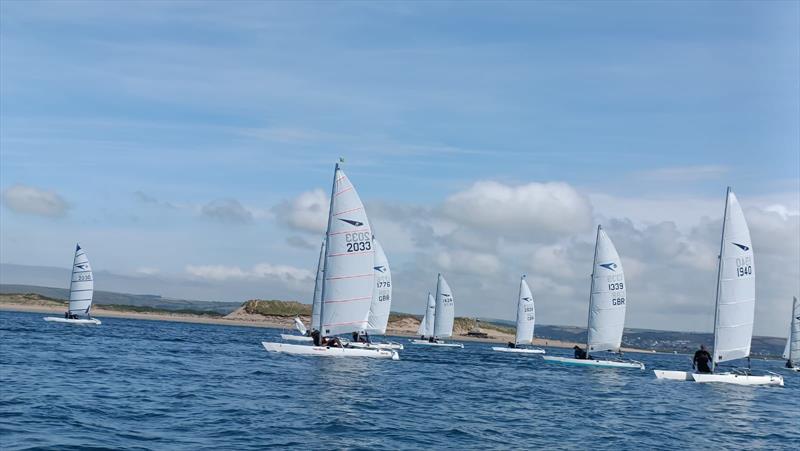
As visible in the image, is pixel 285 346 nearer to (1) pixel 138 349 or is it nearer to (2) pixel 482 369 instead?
(1) pixel 138 349

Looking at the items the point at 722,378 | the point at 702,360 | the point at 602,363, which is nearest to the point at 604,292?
the point at 602,363

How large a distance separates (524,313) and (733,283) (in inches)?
1957

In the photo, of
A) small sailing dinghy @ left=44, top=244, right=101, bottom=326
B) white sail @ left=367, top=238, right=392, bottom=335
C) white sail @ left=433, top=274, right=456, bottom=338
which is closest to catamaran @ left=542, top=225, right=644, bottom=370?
white sail @ left=367, top=238, right=392, bottom=335

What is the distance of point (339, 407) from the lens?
98.4 ft

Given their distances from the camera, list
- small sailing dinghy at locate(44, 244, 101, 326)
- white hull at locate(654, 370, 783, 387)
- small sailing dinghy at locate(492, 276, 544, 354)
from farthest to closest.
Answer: small sailing dinghy at locate(492, 276, 544, 354), small sailing dinghy at locate(44, 244, 101, 326), white hull at locate(654, 370, 783, 387)

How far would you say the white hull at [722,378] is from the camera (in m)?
49.6

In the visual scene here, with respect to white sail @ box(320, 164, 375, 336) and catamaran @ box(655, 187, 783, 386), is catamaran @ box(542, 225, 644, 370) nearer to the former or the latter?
catamaran @ box(655, 187, 783, 386)

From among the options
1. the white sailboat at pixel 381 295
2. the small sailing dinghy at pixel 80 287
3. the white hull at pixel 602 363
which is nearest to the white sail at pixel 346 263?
the white hull at pixel 602 363

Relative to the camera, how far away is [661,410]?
1407 inches

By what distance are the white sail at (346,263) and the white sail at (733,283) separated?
68.9 feet

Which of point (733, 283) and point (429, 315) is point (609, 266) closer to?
point (733, 283)

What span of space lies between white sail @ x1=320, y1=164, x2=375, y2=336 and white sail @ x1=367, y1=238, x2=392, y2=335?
27.2m

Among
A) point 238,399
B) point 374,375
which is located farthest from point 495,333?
point 238,399

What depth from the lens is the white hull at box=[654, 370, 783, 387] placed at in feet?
163
